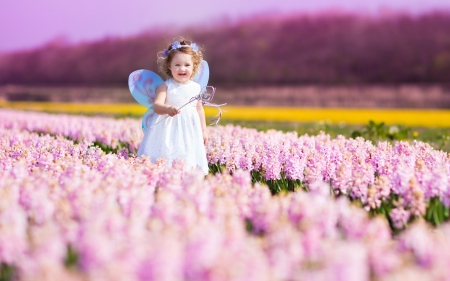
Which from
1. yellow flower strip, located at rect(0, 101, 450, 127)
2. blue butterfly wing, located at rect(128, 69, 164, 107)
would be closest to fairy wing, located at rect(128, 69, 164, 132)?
blue butterfly wing, located at rect(128, 69, 164, 107)

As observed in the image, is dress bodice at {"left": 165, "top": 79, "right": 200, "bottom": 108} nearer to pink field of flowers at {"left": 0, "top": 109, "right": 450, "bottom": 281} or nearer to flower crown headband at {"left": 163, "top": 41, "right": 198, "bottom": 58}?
flower crown headband at {"left": 163, "top": 41, "right": 198, "bottom": 58}

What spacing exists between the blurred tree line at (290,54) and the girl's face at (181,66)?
11945 mm

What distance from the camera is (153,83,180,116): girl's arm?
5.98 meters

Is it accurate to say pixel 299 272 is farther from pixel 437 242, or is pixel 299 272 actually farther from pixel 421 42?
pixel 421 42

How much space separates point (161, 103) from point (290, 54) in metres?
13.9

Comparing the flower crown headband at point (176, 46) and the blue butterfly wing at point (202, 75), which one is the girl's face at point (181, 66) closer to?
the flower crown headband at point (176, 46)

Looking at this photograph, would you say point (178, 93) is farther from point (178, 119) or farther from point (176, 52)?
point (176, 52)

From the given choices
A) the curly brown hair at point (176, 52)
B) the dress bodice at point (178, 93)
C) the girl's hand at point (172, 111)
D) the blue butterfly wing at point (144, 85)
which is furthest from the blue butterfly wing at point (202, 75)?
the girl's hand at point (172, 111)

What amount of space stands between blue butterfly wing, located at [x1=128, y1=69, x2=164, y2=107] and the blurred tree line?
37.8 ft

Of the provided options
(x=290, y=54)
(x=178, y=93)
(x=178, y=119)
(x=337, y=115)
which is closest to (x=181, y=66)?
(x=178, y=93)

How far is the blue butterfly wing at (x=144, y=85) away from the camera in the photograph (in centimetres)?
691

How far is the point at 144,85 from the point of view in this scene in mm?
6930

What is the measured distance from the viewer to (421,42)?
1803 cm

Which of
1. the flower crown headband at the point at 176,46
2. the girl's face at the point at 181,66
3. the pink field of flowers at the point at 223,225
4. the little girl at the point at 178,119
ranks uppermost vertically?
the flower crown headband at the point at 176,46
